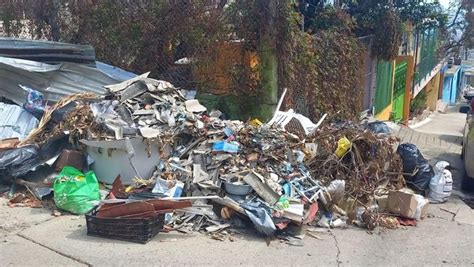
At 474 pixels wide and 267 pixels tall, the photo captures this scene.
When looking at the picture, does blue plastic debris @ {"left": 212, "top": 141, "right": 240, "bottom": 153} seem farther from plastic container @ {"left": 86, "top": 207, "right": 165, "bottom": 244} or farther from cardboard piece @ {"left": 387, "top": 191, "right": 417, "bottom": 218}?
cardboard piece @ {"left": 387, "top": 191, "right": 417, "bottom": 218}

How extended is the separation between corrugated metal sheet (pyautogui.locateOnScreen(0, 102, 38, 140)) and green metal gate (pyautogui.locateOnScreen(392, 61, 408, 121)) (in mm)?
15307

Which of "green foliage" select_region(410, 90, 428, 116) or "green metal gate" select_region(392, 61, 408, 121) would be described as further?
"green foliage" select_region(410, 90, 428, 116)

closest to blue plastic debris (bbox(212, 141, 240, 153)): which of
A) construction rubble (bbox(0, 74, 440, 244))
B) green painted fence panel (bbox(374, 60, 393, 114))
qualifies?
construction rubble (bbox(0, 74, 440, 244))

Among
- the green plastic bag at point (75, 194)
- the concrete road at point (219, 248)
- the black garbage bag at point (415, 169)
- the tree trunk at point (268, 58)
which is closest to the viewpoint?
the concrete road at point (219, 248)

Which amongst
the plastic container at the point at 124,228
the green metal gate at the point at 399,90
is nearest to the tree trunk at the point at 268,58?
the plastic container at the point at 124,228

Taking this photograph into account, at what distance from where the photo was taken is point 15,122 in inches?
277

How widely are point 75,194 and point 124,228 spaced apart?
1.01m

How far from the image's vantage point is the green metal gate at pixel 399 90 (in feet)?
65.3

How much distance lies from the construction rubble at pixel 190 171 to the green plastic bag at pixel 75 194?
1 cm

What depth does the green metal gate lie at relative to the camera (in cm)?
1992

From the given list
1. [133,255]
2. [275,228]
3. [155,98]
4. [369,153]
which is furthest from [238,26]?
[133,255]

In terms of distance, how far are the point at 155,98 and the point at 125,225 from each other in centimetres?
266

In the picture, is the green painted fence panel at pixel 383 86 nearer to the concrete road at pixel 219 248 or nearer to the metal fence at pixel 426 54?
the metal fence at pixel 426 54

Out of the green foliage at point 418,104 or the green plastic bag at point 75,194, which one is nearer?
the green plastic bag at point 75,194
